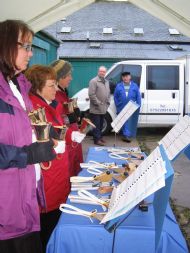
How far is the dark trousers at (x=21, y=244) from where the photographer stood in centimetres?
216

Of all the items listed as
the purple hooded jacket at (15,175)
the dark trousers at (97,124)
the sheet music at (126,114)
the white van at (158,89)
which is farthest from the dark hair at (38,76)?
the white van at (158,89)

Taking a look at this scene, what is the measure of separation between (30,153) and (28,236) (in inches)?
19.9

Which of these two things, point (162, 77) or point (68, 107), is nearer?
point (68, 107)

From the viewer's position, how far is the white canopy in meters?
4.38

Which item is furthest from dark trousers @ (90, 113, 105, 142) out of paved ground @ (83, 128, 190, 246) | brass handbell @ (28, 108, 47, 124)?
brass handbell @ (28, 108, 47, 124)

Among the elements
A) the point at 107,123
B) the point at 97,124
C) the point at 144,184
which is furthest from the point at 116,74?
the point at 144,184

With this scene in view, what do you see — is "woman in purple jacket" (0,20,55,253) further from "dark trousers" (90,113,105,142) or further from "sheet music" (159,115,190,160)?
"dark trousers" (90,113,105,142)

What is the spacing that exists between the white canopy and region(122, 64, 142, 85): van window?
16.9ft

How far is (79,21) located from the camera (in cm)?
1933

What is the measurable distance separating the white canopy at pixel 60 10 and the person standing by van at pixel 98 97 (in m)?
3.96

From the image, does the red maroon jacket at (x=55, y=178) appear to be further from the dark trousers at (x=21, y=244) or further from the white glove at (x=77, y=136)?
the white glove at (x=77, y=136)

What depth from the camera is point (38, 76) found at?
3105 mm

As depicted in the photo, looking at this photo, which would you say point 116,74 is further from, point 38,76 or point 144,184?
point 144,184

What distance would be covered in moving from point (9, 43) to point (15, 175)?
70 centimetres
